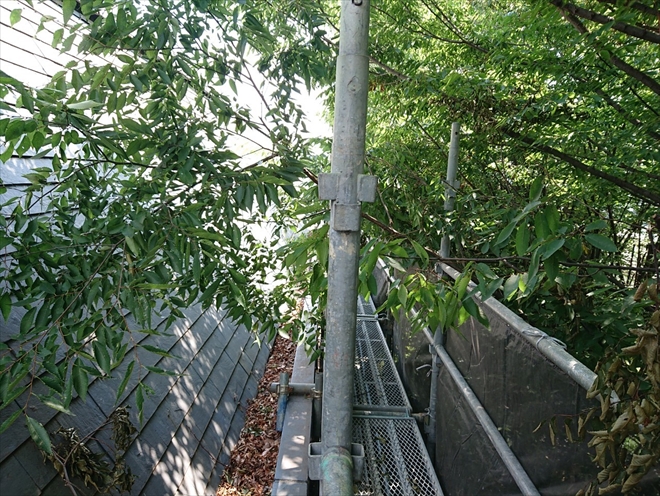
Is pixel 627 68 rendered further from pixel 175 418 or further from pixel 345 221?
pixel 175 418

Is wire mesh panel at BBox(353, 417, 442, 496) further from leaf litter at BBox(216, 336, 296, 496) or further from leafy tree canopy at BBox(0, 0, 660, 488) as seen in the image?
leafy tree canopy at BBox(0, 0, 660, 488)

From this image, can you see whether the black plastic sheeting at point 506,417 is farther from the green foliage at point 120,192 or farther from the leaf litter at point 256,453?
the leaf litter at point 256,453

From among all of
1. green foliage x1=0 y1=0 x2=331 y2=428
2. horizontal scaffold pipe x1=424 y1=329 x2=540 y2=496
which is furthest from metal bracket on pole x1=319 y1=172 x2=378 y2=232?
horizontal scaffold pipe x1=424 y1=329 x2=540 y2=496

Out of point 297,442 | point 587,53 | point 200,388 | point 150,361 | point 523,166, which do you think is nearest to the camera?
point 587,53

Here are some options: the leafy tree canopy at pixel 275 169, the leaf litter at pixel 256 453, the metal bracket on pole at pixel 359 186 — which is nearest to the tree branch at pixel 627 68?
the leafy tree canopy at pixel 275 169

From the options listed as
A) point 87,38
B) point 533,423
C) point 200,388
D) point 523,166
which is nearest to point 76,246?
point 87,38

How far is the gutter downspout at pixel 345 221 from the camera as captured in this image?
115 centimetres

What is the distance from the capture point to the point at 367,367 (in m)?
5.04

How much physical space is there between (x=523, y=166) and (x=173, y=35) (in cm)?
431

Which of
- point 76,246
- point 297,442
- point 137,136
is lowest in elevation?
point 297,442

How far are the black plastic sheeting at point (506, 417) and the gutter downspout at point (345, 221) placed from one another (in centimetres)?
64

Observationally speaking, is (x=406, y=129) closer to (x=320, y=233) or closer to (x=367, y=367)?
(x=367, y=367)

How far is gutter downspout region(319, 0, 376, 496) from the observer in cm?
115

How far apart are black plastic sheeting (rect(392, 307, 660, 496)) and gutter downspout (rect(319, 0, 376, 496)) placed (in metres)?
0.64
